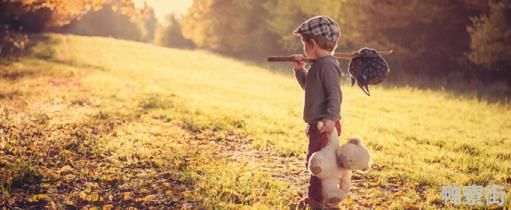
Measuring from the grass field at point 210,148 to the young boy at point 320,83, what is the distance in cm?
96

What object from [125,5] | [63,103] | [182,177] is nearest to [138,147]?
[182,177]

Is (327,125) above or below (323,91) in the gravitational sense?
below

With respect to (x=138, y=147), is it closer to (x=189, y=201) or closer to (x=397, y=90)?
(x=189, y=201)

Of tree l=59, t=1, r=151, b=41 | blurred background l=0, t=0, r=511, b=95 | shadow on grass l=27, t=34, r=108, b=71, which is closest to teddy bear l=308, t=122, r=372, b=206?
blurred background l=0, t=0, r=511, b=95

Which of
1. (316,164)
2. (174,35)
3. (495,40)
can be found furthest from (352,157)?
(174,35)

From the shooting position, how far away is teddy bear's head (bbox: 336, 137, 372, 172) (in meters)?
3.80

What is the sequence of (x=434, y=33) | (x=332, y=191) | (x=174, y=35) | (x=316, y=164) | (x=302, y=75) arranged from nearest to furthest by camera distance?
1. (x=316, y=164)
2. (x=332, y=191)
3. (x=302, y=75)
4. (x=434, y=33)
5. (x=174, y=35)

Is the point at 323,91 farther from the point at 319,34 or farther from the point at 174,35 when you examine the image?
the point at 174,35

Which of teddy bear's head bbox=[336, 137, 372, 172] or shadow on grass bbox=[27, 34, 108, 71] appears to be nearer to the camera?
teddy bear's head bbox=[336, 137, 372, 172]

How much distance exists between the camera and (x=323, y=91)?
3.92 metres

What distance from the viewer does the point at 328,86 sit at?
12.6 feet

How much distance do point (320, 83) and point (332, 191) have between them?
3.36 ft

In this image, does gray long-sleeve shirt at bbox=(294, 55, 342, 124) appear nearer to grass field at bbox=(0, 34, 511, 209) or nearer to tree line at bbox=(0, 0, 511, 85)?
grass field at bbox=(0, 34, 511, 209)

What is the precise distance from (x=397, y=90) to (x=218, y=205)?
13605 mm
